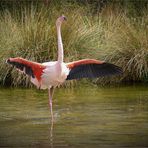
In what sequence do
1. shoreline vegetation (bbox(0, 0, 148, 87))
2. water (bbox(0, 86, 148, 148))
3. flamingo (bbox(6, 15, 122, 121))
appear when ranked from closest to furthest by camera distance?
1. water (bbox(0, 86, 148, 148))
2. flamingo (bbox(6, 15, 122, 121))
3. shoreline vegetation (bbox(0, 0, 148, 87))

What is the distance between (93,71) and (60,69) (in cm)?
71

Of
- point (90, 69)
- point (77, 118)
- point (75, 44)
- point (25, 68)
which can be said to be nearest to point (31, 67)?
point (25, 68)

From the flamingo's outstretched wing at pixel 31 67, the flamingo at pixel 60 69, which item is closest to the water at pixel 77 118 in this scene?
the flamingo at pixel 60 69

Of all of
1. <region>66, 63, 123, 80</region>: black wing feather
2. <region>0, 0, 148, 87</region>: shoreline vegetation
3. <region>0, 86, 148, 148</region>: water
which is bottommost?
<region>0, 86, 148, 148</region>: water

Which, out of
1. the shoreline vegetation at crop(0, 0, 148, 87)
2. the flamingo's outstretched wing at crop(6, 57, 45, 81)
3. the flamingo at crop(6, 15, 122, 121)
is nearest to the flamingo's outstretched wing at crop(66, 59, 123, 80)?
the flamingo at crop(6, 15, 122, 121)

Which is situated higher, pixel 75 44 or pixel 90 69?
pixel 75 44

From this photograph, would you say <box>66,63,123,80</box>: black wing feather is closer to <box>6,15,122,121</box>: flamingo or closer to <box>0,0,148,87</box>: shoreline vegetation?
<box>6,15,122,121</box>: flamingo

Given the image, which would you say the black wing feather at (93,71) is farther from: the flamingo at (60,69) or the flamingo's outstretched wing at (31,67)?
the flamingo's outstretched wing at (31,67)

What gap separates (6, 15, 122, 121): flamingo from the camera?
10727mm

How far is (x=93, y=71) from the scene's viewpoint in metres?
11.1

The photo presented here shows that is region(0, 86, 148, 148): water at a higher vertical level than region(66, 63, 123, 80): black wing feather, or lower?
lower

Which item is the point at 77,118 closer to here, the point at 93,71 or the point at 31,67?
the point at 93,71

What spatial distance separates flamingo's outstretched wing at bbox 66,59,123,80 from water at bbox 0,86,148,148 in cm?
69

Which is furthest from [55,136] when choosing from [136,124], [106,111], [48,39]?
[48,39]
